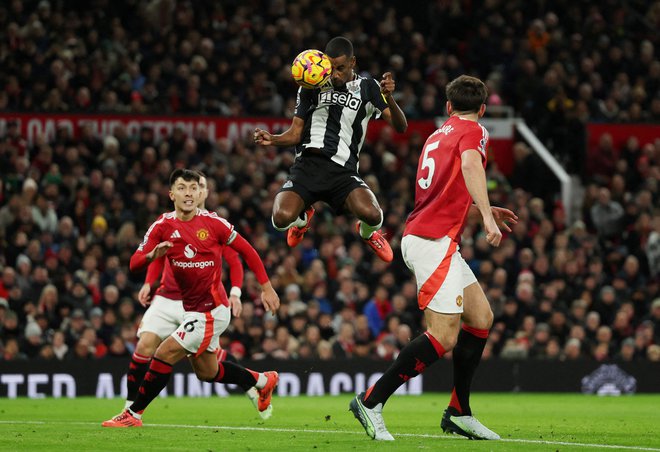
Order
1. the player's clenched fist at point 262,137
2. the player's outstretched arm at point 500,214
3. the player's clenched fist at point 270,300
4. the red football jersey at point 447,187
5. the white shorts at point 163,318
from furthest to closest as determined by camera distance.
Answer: the white shorts at point 163,318 → the player's clenched fist at point 270,300 → the player's clenched fist at point 262,137 → the player's outstretched arm at point 500,214 → the red football jersey at point 447,187

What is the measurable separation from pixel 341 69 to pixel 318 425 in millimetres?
3143

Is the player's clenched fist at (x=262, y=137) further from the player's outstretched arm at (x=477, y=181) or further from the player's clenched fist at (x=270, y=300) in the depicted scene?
the player's outstretched arm at (x=477, y=181)

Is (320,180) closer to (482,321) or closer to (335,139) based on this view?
(335,139)

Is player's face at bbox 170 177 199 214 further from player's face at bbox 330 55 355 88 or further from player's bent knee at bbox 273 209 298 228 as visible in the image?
player's face at bbox 330 55 355 88

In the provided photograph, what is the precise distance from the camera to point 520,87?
966 inches

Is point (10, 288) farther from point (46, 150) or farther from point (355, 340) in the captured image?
point (355, 340)

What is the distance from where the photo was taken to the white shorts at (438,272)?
8.76 m

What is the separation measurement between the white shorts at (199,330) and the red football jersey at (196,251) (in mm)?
89

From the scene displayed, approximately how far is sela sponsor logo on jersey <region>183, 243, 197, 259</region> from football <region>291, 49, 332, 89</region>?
181 centimetres

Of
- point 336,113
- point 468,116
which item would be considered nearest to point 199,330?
point 336,113

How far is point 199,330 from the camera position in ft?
36.6

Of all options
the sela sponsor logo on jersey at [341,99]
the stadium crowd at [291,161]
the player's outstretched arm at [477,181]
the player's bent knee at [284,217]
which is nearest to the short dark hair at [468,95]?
the player's outstretched arm at [477,181]

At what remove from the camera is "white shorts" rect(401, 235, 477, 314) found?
876 centimetres

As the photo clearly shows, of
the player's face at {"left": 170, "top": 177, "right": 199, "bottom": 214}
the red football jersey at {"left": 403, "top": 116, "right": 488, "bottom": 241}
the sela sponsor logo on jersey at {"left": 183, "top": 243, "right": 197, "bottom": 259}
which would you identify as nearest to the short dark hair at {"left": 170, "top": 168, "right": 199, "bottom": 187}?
the player's face at {"left": 170, "top": 177, "right": 199, "bottom": 214}
